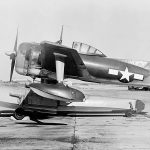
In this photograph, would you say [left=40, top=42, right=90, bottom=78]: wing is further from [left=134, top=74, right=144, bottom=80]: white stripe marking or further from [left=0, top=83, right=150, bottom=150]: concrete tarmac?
[left=0, top=83, right=150, bottom=150]: concrete tarmac

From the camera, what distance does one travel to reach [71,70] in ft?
34.0

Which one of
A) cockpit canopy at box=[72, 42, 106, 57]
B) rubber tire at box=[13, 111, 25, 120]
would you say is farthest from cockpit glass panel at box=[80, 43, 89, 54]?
rubber tire at box=[13, 111, 25, 120]

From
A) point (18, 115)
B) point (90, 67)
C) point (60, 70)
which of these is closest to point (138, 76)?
point (90, 67)

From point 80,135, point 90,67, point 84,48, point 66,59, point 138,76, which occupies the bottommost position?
point 80,135

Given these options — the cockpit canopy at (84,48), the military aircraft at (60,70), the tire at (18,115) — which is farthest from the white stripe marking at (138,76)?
the tire at (18,115)

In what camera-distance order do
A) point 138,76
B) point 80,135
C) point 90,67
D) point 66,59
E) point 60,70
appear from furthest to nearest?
1. point 138,76
2. point 90,67
3. point 66,59
4. point 60,70
5. point 80,135

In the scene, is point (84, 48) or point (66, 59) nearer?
point (66, 59)

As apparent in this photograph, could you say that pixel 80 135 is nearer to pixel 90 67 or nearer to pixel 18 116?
pixel 18 116

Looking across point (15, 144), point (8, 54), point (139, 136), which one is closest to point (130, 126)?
point (139, 136)

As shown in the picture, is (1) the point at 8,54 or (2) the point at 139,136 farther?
(1) the point at 8,54

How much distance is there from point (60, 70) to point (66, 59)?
0.53 metres

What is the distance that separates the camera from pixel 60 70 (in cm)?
942

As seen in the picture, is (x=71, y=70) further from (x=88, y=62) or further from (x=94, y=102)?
(x=94, y=102)

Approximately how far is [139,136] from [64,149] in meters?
2.21
